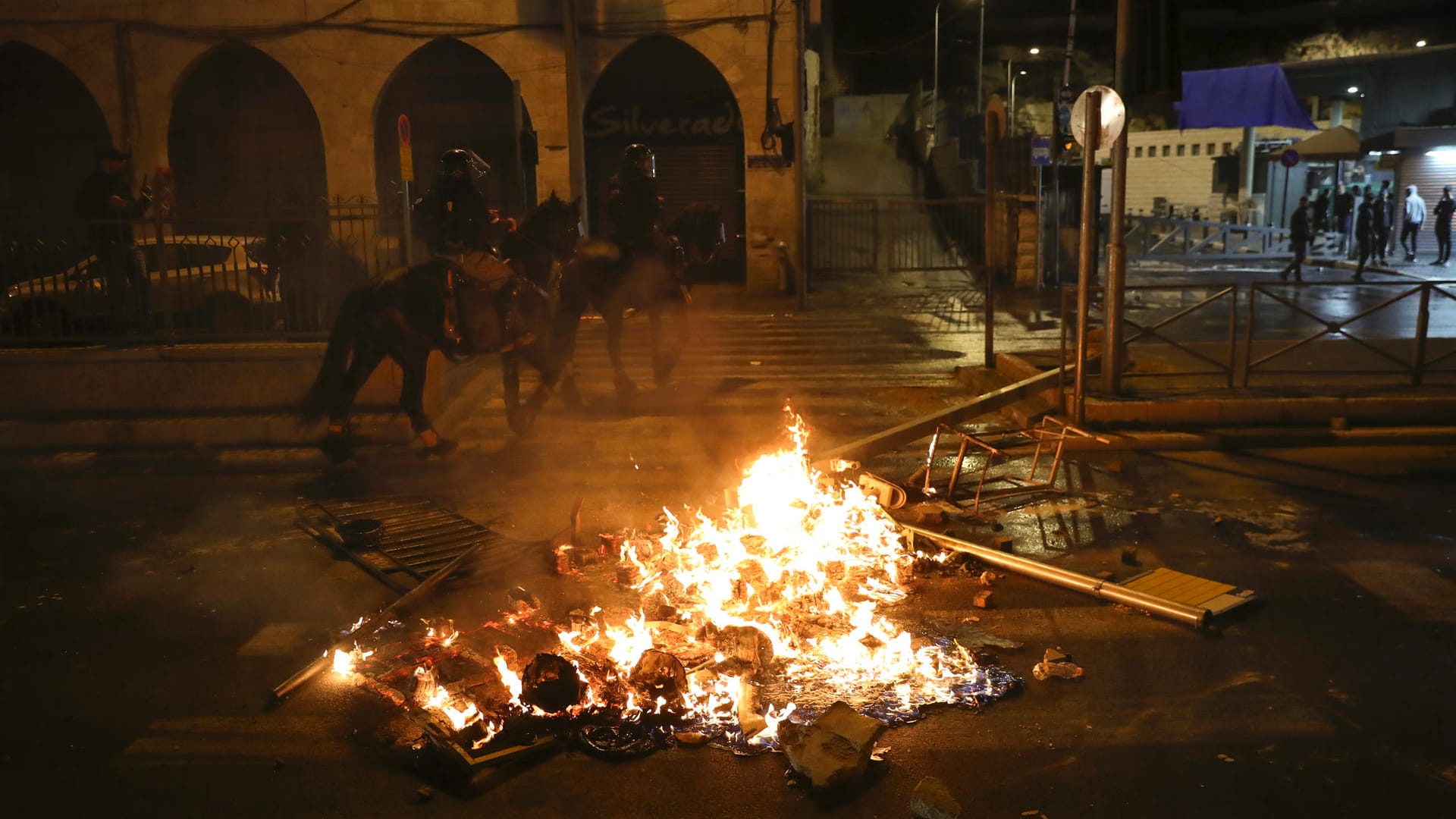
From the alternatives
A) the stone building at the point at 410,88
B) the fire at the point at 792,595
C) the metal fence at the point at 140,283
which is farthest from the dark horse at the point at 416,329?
the stone building at the point at 410,88

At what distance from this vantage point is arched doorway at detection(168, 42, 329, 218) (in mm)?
21859

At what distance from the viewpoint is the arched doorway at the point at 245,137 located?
21859 mm

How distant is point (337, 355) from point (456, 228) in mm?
1497

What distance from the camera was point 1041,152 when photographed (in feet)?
61.9

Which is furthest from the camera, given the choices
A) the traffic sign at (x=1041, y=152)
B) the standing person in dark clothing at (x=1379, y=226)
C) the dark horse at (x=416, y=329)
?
the standing person in dark clothing at (x=1379, y=226)

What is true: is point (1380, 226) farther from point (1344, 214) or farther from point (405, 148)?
point (405, 148)

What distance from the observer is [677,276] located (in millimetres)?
11273

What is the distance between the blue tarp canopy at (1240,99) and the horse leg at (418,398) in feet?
74.6

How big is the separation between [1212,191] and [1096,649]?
3375 centimetres

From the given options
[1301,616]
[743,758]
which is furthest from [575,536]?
[1301,616]

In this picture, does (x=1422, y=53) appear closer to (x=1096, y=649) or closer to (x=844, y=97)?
(x=844, y=97)

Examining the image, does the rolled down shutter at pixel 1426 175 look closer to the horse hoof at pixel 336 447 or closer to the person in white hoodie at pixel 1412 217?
the person in white hoodie at pixel 1412 217

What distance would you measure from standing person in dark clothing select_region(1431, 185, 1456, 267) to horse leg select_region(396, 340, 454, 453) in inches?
986

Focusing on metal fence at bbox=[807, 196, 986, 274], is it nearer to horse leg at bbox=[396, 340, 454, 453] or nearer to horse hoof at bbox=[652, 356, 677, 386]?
horse hoof at bbox=[652, 356, 677, 386]
